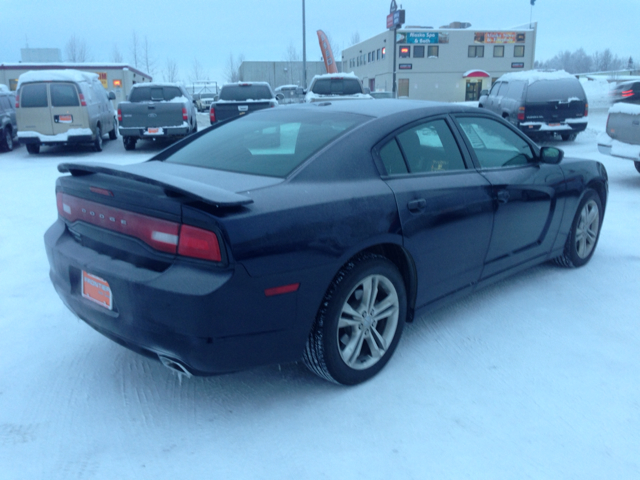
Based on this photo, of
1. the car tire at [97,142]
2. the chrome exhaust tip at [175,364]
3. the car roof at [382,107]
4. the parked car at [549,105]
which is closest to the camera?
the chrome exhaust tip at [175,364]

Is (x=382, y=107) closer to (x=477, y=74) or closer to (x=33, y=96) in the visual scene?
(x=33, y=96)

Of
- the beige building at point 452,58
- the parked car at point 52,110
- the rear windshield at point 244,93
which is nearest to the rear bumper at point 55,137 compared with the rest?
the parked car at point 52,110

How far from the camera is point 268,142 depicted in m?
3.45

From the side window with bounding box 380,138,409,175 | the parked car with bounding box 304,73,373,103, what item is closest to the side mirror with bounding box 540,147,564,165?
the side window with bounding box 380,138,409,175

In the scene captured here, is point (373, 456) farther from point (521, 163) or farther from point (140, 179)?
point (521, 163)

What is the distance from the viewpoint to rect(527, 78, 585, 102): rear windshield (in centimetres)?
1388

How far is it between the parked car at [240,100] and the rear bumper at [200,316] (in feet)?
40.8

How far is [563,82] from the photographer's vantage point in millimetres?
14172

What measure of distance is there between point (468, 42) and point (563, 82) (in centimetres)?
4763

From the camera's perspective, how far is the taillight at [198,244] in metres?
2.35

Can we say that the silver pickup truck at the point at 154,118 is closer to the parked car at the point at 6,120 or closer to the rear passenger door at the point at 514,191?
the parked car at the point at 6,120

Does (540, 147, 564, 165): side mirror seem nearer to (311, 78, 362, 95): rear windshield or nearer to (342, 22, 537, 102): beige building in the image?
(311, 78, 362, 95): rear windshield

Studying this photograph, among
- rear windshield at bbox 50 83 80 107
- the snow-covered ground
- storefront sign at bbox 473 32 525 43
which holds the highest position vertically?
storefront sign at bbox 473 32 525 43

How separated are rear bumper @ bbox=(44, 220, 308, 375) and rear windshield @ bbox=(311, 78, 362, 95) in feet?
45.5
